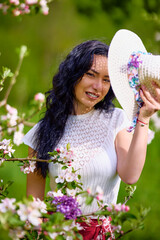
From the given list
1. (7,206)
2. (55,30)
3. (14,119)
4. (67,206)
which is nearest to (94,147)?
(67,206)

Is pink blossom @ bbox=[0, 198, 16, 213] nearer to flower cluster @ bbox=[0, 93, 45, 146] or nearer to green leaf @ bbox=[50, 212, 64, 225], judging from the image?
green leaf @ bbox=[50, 212, 64, 225]

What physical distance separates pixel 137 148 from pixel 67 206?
0.51 metres

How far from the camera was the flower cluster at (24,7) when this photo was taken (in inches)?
75.0

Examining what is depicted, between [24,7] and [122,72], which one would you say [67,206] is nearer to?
[122,72]

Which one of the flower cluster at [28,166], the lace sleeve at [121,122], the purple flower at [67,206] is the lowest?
the purple flower at [67,206]

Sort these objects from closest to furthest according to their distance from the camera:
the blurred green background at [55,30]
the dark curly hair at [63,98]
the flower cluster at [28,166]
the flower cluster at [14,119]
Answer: the flower cluster at [14,119]
the flower cluster at [28,166]
the dark curly hair at [63,98]
the blurred green background at [55,30]

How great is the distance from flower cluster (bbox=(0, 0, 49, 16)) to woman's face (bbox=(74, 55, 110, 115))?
37 centimetres

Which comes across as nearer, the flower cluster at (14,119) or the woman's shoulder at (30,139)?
the flower cluster at (14,119)

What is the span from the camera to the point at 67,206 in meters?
1.49

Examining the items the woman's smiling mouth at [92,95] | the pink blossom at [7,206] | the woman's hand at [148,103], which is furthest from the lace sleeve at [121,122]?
the pink blossom at [7,206]

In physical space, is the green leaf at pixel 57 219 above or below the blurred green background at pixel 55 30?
below

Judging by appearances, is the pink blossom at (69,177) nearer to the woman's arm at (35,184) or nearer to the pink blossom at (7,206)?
the pink blossom at (7,206)

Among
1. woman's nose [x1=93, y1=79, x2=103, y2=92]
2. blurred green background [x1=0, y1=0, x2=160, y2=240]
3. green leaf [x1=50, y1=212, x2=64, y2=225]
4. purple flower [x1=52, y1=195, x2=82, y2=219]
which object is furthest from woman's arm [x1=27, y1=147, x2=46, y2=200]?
blurred green background [x1=0, y1=0, x2=160, y2=240]

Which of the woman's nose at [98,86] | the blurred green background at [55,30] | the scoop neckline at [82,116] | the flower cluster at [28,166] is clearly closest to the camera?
the flower cluster at [28,166]
